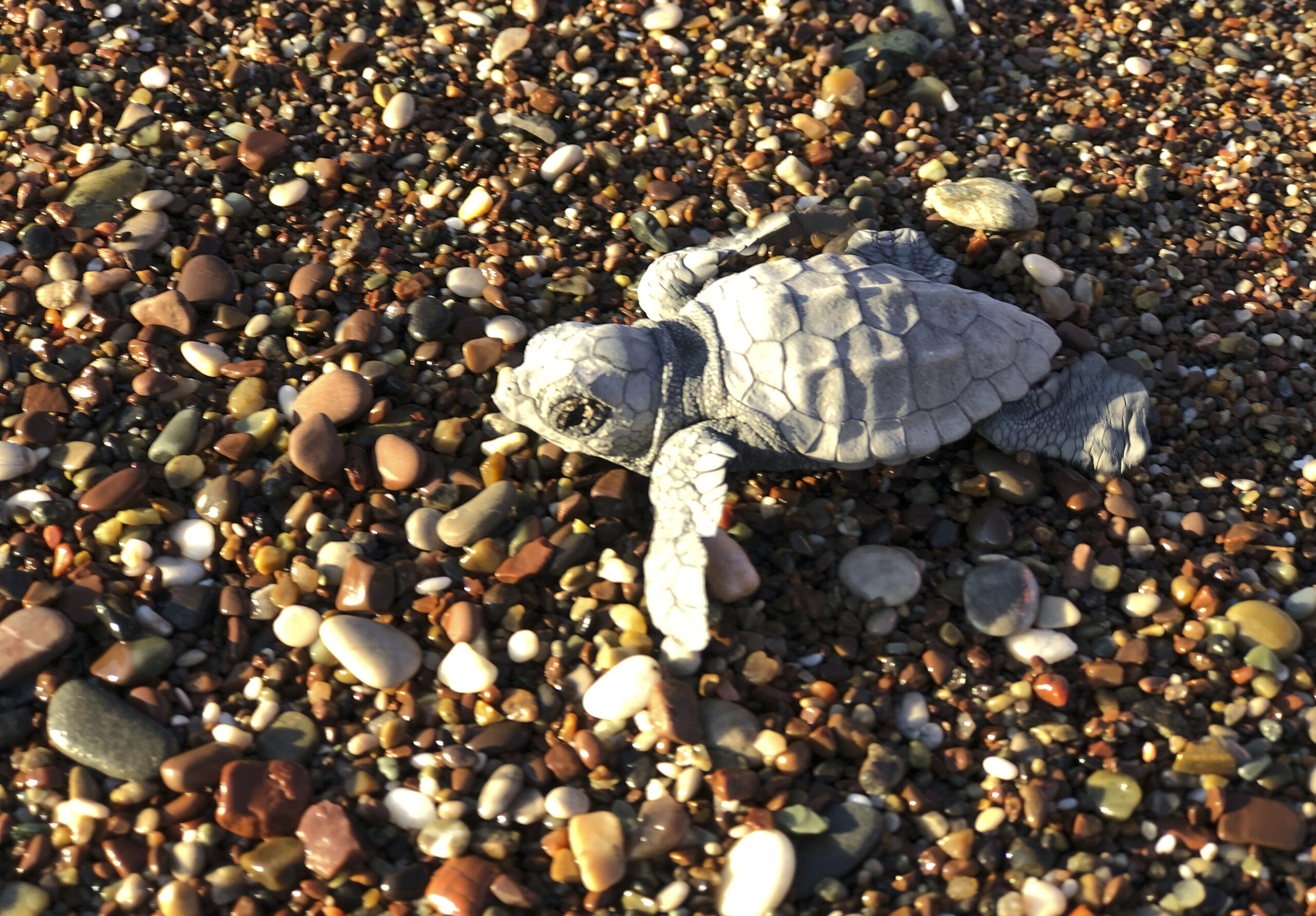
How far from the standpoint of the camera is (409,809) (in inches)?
87.7

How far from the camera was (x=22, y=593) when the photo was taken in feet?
8.05

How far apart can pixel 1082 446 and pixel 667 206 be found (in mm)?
Answer: 1564

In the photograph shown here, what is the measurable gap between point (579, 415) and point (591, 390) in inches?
3.3

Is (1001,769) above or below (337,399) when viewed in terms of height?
below

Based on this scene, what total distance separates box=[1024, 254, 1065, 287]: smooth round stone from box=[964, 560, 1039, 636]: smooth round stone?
42.0 inches

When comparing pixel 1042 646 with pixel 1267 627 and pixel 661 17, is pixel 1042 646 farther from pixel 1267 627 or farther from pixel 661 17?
pixel 661 17

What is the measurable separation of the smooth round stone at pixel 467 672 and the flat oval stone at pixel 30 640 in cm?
92

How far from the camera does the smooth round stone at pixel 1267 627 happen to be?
2510 millimetres

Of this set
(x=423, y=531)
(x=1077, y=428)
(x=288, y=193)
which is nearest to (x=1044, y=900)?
(x=1077, y=428)

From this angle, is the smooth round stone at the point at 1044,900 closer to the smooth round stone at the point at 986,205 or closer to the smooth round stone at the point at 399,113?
the smooth round stone at the point at 986,205

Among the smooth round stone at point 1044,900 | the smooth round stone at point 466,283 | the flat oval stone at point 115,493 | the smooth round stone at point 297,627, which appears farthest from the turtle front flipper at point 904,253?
the flat oval stone at point 115,493

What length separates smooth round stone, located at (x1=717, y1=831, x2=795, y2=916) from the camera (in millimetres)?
2107

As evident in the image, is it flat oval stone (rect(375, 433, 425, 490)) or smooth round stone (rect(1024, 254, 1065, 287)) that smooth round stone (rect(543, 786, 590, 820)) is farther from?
smooth round stone (rect(1024, 254, 1065, 287))

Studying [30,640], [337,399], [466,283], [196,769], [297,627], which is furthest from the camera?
[466,283]
